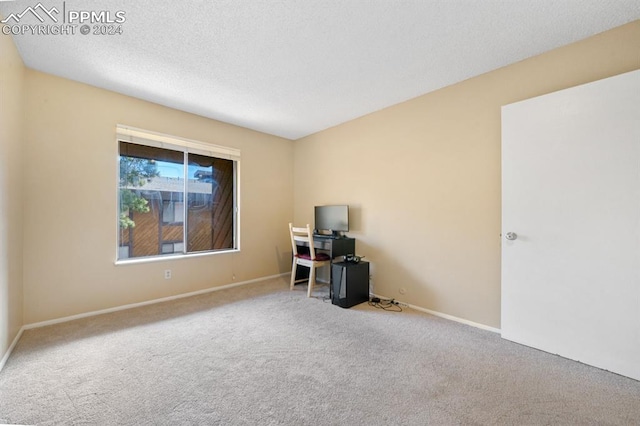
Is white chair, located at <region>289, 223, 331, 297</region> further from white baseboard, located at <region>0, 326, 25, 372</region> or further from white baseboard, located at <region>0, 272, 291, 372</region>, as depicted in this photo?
white baseboard, located at <region>0, 326, 25, 372</region>

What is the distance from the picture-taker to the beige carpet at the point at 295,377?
1394 millimetres

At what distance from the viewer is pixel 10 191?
203cm

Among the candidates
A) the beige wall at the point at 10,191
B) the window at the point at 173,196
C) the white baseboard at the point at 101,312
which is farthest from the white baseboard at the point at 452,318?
the beige wall at the point at 10,191

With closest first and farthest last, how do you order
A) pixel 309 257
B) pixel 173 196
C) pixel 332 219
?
pixel 173 196
pixel 309 257
pixel 332 219

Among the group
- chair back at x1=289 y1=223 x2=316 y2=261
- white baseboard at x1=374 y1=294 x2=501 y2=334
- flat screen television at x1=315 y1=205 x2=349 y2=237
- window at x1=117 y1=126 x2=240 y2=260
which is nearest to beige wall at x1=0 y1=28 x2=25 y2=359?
window at x1=117 y1=126 x2=240 y2=260

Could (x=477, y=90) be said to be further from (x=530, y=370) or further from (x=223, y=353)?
Result: (x=223, y=353)

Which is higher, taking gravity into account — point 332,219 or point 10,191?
point 10,191

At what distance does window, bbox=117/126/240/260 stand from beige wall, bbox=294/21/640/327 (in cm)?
193

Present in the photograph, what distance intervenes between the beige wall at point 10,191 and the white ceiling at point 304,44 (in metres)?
0.29

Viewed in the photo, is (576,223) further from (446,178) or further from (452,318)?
(452,318)

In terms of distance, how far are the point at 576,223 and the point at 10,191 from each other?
176 inches

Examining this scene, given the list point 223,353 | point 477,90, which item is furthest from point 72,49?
point 477,90

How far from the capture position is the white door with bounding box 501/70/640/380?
1744 millimetres

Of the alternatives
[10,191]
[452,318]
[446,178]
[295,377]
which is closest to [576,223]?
[446,178]
